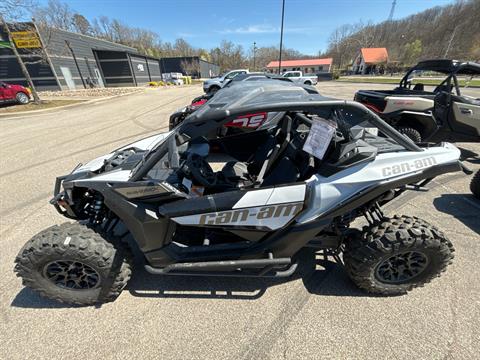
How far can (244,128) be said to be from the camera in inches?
140

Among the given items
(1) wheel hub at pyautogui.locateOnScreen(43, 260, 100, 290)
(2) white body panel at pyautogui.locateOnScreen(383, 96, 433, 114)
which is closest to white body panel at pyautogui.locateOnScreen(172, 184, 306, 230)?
(1) wheel hub at pyautogui.locateOnScreen(43, 260, 100, 290)

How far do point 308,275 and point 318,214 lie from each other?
0.83 m

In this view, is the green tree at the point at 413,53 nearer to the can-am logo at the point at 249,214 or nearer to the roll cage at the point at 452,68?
the roll cage at the point at 452,68

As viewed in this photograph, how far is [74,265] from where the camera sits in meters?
1.89

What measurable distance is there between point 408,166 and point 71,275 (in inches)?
112

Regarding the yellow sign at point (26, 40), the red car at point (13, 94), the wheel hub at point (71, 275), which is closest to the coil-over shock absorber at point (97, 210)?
the wheel hub at point (71, 275)

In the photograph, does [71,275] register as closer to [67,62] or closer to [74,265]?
[74,265]

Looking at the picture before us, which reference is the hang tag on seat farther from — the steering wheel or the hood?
the hood

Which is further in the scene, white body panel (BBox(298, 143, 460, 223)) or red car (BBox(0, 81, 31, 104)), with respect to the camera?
red car (BBox(0, 81, 31, 104))

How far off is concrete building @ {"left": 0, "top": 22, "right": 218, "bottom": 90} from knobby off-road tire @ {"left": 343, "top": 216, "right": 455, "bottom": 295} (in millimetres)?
23840

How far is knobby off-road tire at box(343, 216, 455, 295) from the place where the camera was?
1.82m

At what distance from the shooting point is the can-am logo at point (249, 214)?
174cm

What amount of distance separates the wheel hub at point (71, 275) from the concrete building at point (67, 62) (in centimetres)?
2227

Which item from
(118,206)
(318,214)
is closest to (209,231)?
(118,206)
